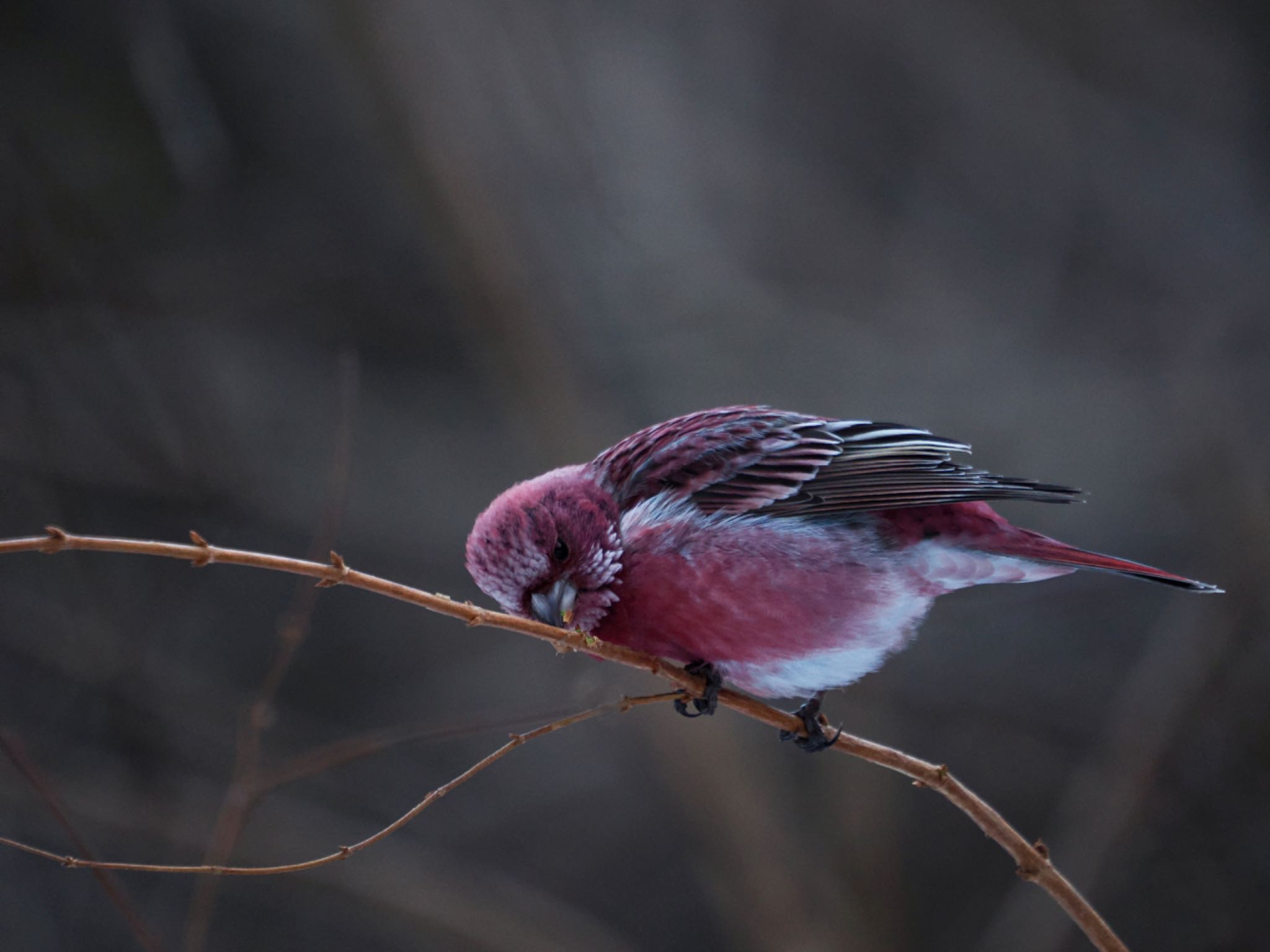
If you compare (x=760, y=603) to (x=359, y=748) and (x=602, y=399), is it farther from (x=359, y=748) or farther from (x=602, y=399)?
(x=602, y=399)

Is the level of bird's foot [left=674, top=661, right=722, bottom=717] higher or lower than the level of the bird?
lower

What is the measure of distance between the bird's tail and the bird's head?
110 cm

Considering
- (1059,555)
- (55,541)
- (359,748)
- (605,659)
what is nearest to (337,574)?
(55,541)

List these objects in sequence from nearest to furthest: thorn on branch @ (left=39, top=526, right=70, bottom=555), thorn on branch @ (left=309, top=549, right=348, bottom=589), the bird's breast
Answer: thorn on branch @ (left=39, top=526, right=70, bottom=555)
thorn on branch @ (left=309, top=549, right=348, bottom=589)
the bird's breast

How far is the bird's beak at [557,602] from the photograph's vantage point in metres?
2.75

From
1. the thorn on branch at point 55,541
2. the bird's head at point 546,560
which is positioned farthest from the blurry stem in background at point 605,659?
the bird's head at point 546,560

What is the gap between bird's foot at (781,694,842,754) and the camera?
2.62m

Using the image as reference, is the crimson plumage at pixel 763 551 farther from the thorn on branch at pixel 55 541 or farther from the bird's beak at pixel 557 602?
the thorn on branch at pixel 55 541

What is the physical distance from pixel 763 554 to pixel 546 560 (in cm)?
61

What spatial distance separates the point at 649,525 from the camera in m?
2.94

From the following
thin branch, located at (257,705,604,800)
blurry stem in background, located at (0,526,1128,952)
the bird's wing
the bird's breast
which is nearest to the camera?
blurry stem in background, located at (0,526,1128,952)

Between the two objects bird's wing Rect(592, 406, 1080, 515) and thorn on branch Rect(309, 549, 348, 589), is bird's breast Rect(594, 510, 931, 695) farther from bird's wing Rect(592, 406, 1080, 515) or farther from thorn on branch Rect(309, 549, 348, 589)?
thorn on branch Rect(309, 549, 348, 589)

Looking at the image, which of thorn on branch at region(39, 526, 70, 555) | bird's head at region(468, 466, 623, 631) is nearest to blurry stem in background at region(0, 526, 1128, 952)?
thorn on branch at region(39, 526, 70, 555)

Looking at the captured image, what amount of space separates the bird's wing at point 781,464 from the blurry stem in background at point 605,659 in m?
0.68
